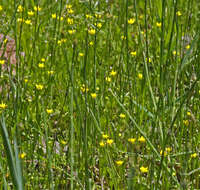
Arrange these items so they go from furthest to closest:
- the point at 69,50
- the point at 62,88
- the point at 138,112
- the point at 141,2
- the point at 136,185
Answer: the point at 141,2 < the point at 69,50 < the point at 62,88 < the point at 138,112 < the point at 136,185

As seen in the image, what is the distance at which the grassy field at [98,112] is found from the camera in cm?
138

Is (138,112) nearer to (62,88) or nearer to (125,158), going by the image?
(125,158)

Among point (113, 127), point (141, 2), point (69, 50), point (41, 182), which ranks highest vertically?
point (141, 2)

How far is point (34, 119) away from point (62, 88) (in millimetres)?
379

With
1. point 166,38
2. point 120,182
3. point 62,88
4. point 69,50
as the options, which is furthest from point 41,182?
point 166,38

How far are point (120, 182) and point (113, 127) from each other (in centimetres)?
35

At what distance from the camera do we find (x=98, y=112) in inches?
66.9

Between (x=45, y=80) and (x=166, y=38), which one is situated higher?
(x=166, y=38)

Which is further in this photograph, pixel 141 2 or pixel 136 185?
pixel 141 2

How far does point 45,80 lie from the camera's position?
2518 mm

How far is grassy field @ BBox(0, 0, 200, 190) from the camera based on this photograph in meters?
1.38

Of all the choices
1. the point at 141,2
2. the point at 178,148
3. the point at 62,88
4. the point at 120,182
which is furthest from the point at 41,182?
the point at 141,2

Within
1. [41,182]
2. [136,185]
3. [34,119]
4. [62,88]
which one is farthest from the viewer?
[62,88]

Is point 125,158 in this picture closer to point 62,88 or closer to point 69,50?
point 62,88
